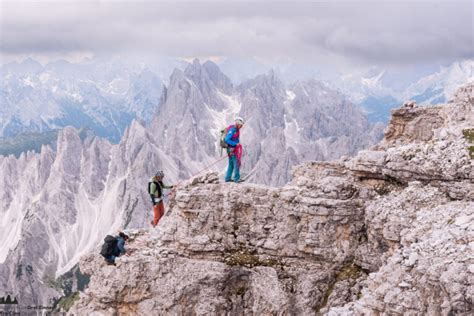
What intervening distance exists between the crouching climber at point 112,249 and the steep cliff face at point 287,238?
1.89 ft

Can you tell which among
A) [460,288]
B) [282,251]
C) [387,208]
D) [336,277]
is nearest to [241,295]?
→ [282,251]

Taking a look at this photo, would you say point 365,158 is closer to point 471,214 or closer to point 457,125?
point 457,125

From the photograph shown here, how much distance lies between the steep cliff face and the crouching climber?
0.57 meters

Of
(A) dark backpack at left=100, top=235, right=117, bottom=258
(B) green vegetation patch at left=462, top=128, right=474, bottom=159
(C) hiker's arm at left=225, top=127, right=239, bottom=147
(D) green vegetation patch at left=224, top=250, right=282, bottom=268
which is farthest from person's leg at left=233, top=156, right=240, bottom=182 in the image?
(B) green vegetation patch at left=462, top=128, right=474, bottom=159

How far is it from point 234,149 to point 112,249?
9619 millimetres

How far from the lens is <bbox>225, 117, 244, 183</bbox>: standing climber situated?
29.8 metres

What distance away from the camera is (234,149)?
99.3ft

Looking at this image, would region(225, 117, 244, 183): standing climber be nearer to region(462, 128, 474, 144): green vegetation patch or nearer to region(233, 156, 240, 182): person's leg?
region(233, 156, 240, 182): person's leg

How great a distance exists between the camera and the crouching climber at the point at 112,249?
2739 centimetres

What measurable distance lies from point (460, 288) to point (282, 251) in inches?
518

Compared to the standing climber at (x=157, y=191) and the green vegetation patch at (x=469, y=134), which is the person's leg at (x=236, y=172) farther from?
the green vegetation patch at (x=469, y=134)

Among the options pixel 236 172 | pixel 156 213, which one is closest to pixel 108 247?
pixel 156 213

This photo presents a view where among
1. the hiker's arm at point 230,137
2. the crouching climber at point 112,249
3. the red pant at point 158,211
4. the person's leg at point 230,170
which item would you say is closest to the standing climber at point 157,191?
the red pant at point 158,211

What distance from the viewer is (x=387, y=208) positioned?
2420 cm
